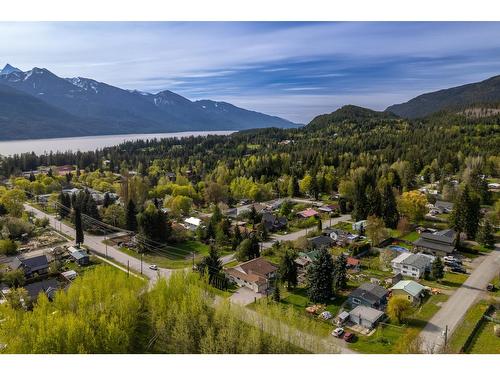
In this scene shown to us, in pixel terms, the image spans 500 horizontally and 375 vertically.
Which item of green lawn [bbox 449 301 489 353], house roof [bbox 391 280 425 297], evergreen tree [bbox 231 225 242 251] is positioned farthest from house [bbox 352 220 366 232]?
green lawn [bbox 449 301 489 353]

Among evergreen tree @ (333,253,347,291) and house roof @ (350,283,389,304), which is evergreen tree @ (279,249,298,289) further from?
house roof @ (350,283,389,304)

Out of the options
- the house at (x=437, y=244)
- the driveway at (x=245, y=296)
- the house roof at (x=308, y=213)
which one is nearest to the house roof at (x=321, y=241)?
the house at (x=437, y=244)

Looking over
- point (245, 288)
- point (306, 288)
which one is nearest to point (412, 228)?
point (306, 288)

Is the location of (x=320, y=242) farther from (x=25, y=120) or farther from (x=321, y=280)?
(x=25, y=120)

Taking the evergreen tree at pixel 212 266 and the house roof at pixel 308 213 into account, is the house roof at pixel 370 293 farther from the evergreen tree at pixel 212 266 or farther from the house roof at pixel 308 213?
the house roof at pixel 308 213

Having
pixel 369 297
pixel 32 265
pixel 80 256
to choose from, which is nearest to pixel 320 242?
pixel 369 297

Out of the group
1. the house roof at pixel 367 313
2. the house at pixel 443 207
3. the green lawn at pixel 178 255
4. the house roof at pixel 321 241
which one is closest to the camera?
the house roof at pixel 367 313
